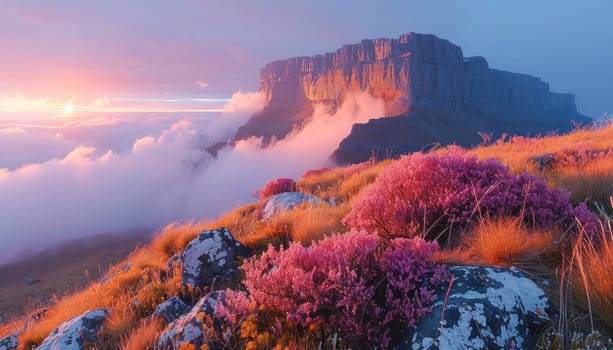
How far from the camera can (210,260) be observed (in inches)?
203

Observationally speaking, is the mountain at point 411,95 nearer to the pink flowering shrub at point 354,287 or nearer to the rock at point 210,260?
the rock at point 210,260

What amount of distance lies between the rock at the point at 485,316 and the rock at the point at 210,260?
3.17 metres

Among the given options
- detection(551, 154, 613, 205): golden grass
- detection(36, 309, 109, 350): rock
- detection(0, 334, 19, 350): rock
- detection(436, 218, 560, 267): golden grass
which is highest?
detection(551, 154, 613, 205): golden grass

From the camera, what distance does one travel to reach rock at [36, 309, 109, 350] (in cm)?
400

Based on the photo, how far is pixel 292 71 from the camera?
18100cm

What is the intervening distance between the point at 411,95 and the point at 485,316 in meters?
135

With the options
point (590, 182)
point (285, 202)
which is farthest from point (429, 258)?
point (285, 202)

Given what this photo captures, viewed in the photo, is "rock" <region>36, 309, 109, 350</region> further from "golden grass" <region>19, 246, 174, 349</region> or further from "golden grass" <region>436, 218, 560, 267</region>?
"golden grass" <region>436, 218, 560, 267</region>

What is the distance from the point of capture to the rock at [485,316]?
2.34 meters

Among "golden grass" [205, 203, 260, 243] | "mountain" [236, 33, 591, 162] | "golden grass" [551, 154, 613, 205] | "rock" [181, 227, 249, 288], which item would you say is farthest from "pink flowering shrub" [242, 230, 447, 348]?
"mountain" [236, 33, 591, 162]

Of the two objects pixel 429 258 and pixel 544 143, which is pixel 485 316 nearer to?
pixel 429 258

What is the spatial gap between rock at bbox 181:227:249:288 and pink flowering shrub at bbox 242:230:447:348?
2136 millimetres

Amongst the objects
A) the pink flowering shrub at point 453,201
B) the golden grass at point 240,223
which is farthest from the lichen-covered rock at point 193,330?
the golden grass at point 240,223

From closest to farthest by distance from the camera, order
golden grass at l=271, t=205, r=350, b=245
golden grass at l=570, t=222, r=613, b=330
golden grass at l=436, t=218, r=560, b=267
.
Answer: golden grass at l=570, t=222, r=613, b=330
golden grass at l=436, t=218, r=560, b=267
golden grass at l=271, t=205, r=350, b=245
